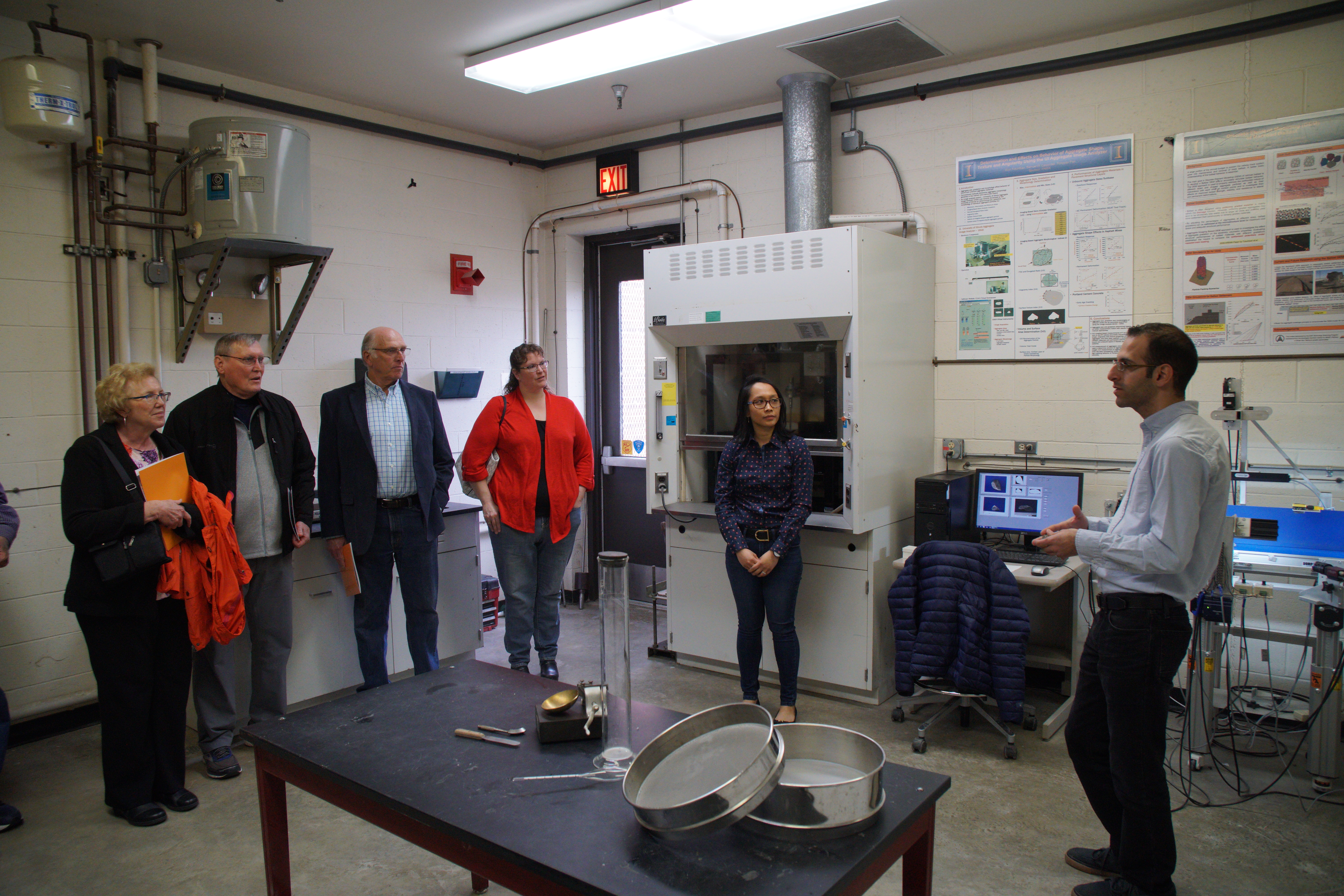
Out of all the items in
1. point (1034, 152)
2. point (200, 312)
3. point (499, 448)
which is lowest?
point (499, 448)

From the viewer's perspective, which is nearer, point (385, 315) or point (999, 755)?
point (999, 755)

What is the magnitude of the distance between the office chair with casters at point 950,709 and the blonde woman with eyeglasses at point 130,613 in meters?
2.52

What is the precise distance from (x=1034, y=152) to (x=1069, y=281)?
1.89 ft

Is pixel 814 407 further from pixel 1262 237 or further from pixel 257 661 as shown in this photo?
pixel 257 661

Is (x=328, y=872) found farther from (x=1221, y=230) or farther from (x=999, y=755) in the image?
(x=1221, y=230)

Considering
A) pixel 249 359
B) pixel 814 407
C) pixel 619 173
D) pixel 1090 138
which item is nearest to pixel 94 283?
pixel 249 359

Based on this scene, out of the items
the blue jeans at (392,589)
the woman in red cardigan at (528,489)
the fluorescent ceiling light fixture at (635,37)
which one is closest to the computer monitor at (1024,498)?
the woman in red cardigan at (528,489)

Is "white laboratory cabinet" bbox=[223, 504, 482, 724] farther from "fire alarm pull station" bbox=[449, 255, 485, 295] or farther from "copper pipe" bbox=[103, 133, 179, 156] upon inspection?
"copper pipe" bbox=[103, 133, 179, 156]

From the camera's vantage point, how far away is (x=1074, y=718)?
2250mm

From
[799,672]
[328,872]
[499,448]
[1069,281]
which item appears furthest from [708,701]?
[1069,281]

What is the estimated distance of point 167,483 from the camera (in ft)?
8.70

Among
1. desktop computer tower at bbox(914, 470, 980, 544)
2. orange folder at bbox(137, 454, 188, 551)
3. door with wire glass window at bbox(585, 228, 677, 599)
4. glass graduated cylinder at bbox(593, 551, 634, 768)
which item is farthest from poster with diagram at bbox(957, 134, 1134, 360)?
orange folder at bbox(137, 454, 188, 551)

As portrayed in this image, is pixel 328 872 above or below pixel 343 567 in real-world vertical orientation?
below

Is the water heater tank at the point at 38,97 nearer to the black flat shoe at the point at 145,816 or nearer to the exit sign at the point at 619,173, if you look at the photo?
the black flat shoe at the point at 145,816
